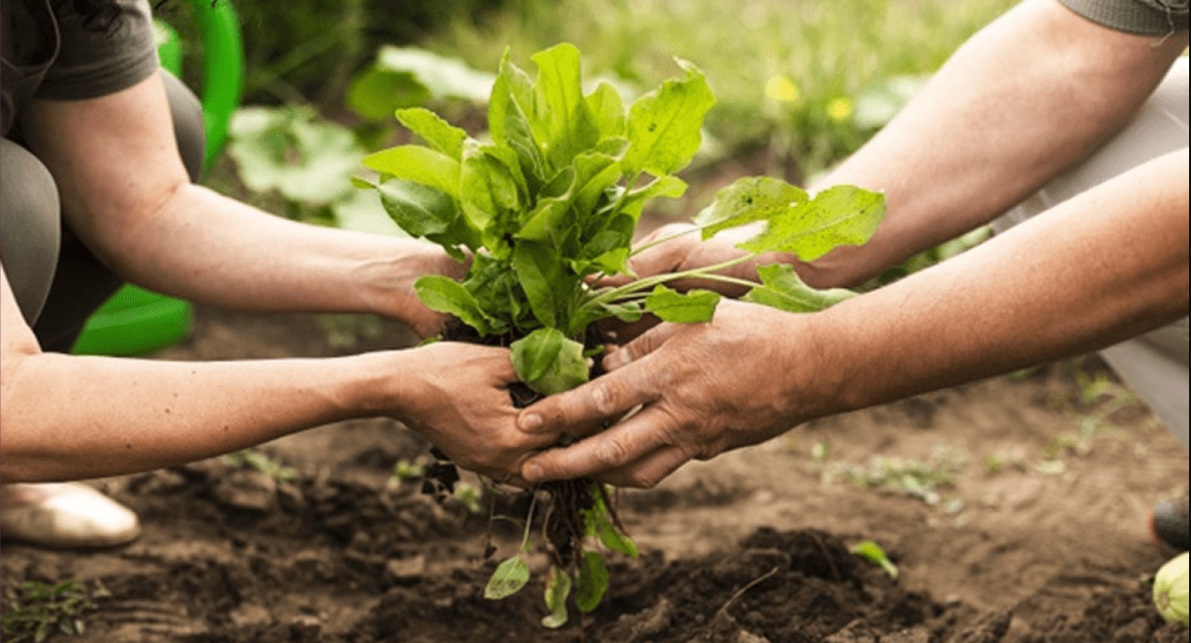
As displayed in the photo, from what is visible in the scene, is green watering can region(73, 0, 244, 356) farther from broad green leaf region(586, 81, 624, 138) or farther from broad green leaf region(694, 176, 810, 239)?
broad green leaf region(694, 176, 810, 239)

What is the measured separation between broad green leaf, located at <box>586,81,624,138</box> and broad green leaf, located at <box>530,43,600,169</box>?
2cm

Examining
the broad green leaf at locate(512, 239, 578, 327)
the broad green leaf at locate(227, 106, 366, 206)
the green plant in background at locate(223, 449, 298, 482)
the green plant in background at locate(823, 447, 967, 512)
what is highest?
the broad green leaf at locate(512, 239, 578, 327)

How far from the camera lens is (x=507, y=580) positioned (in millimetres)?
2092

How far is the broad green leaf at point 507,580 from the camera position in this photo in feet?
6.82

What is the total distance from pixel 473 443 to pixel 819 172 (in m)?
2.19

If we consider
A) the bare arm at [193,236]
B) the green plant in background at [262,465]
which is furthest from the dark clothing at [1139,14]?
the green plant in background at [262,465]

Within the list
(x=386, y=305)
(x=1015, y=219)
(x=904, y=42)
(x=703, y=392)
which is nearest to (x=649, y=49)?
(x=904, y=42)

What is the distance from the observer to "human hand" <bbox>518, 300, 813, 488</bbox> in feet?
6.76

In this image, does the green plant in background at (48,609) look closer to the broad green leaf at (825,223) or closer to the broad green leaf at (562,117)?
the broad green leaf at (562,117)

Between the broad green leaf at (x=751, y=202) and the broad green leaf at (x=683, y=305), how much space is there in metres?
0.11

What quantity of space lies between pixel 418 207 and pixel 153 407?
447 mm

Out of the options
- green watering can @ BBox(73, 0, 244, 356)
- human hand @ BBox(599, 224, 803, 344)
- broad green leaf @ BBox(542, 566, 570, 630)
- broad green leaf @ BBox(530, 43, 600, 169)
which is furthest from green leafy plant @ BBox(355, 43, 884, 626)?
green watering can @ BBox(73, 0, 244, 356)

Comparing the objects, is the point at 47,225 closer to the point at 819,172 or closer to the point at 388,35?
the point at 819,172

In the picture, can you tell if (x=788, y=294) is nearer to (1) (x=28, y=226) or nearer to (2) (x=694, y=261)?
(2) (x=694, y=261)
